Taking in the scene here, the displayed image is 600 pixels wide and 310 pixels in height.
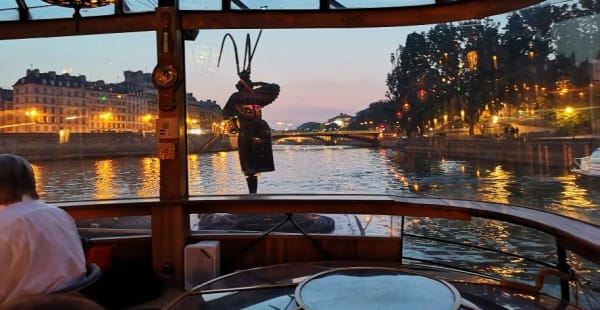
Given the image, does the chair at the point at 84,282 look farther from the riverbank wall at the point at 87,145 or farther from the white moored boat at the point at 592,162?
the white moored boat at the point at 592,162

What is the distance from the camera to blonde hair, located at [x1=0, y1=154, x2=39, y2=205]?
4.56ft

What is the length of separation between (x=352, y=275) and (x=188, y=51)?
8.22ft

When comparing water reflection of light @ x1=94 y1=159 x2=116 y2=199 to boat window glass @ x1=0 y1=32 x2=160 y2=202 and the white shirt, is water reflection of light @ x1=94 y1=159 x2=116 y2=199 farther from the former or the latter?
the white shirt

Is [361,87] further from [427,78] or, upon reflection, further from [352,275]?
[352,275]

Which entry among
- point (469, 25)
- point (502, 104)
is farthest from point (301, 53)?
point (502, 104)

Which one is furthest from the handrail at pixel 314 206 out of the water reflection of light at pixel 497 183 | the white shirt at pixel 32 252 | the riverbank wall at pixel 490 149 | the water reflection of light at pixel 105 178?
the water reflection of light at pixel 497 183

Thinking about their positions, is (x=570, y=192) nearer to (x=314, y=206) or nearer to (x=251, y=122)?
(x=251, y=122)

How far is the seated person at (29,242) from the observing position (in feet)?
4.17

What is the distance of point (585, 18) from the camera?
109 inches

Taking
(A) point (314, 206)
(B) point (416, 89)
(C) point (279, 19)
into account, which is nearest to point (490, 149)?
(B) point (416, 89)

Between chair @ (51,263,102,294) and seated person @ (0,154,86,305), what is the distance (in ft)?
0.05

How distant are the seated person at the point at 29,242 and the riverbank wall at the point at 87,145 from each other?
110 inches

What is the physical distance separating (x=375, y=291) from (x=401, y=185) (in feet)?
42.7

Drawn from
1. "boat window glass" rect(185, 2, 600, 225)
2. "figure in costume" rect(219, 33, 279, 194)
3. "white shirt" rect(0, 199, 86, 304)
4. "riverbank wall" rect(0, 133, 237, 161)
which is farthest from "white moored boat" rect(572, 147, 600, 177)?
"white shirt" rect(0, 199, 86, 304)
